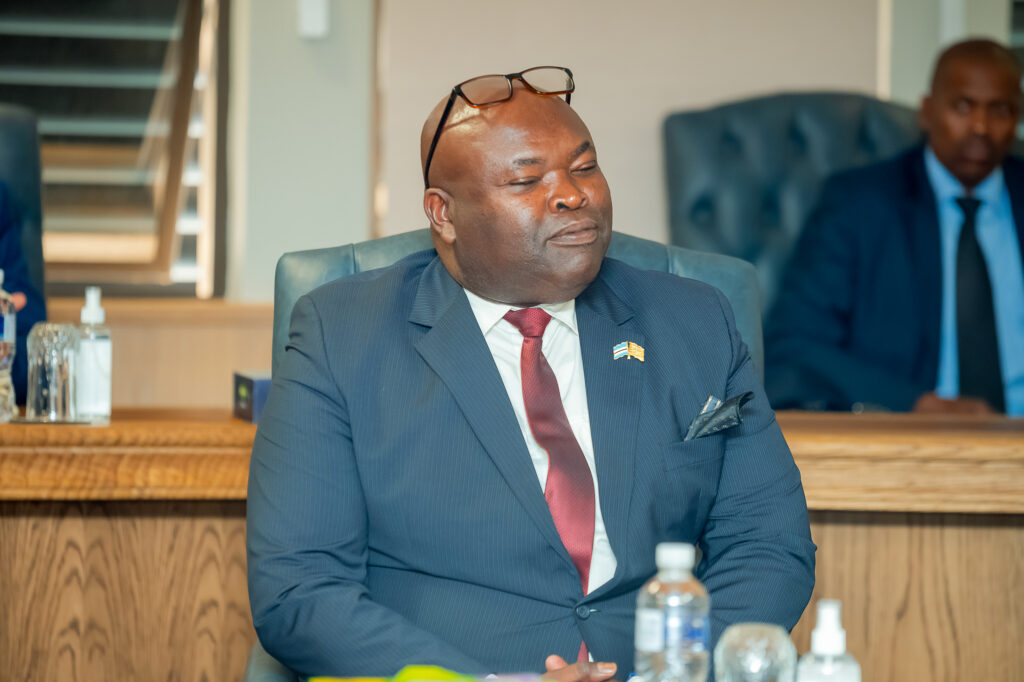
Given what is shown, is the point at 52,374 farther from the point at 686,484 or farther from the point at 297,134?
the point at 297,134

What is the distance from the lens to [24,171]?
2422mm

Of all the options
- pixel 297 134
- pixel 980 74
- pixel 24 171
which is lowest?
pixel 24 171

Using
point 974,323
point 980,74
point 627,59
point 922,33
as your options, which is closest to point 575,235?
point 974,323

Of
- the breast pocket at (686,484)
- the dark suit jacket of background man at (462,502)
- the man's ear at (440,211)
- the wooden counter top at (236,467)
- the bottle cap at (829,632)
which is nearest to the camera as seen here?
the bottle cap at (829,632)

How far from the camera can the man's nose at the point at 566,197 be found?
148 cm

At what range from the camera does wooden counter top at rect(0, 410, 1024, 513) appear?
174 cm

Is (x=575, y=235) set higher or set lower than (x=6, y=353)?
higher

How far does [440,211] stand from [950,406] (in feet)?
4.72

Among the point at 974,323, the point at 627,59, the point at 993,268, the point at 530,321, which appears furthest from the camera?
the point at 627,59

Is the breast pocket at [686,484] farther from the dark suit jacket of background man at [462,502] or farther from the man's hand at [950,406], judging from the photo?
the man's hand at [950,406]

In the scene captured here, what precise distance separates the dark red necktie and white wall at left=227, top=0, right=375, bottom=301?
6.31ft

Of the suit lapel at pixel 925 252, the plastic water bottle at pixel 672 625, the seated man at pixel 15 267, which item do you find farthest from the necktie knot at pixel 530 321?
the suit lapel at pixel 925 252

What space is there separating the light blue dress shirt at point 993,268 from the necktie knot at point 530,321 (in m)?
1.69

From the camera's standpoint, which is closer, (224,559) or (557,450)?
(557,450)
